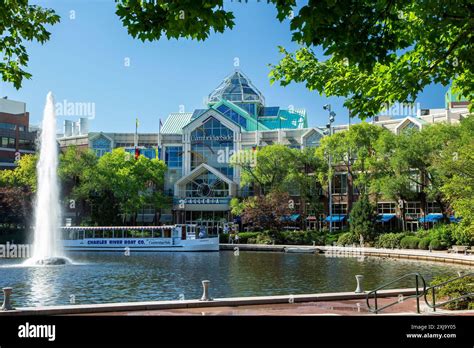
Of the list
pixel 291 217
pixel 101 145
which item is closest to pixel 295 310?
pixel 291 217

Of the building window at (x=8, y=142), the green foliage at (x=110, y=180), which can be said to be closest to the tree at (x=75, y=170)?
the green foliage at (x=110, y=180)

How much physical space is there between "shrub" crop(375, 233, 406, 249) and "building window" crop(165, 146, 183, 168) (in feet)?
115

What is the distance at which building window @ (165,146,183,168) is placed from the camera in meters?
75.4

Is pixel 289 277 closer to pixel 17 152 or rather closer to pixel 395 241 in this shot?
pixel 395 241

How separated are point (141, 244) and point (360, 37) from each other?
46183 mm

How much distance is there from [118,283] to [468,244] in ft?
93.0

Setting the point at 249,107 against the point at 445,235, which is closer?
the point at 445,235

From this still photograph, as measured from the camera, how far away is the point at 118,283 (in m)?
24.3

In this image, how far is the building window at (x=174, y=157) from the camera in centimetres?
7544

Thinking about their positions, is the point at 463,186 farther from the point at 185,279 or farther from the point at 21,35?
the point at 21,35

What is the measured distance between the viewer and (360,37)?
8727mm

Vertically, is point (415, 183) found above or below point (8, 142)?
below

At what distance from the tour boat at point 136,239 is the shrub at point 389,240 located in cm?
1523
